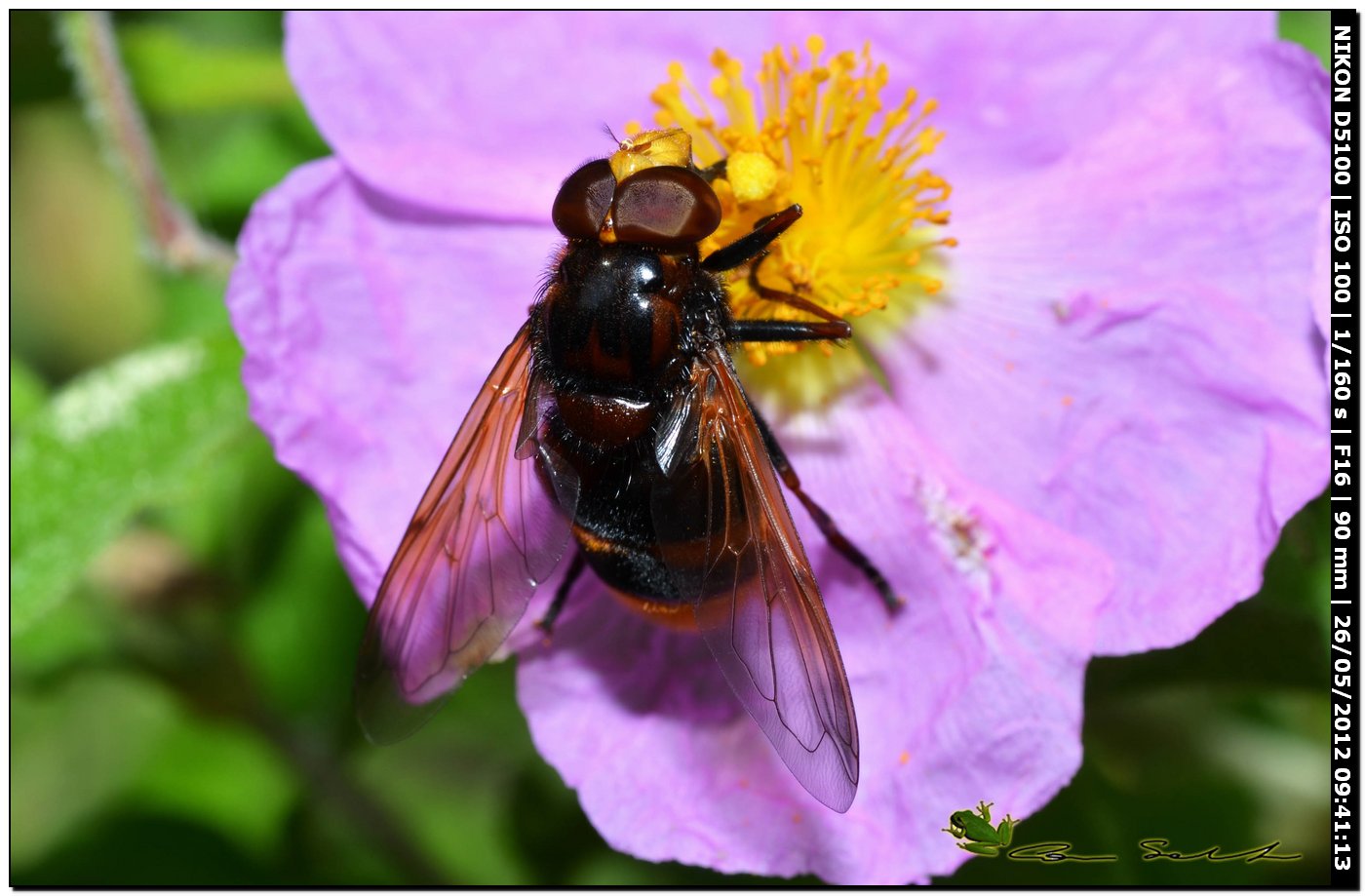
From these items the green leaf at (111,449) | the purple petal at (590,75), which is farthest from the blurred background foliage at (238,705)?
the purple petal at (590,75)

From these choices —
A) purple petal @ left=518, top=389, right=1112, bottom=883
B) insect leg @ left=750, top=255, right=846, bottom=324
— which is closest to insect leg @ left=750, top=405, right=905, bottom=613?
purple petal @ left=518, top=389, right=1112, bottom=883

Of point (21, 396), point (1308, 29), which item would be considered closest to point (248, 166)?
point (21, 396)

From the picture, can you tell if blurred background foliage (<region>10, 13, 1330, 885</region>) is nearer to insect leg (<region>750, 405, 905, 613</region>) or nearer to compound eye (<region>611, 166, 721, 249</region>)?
insect leg (<region>750, 405, 905, 613</region>)

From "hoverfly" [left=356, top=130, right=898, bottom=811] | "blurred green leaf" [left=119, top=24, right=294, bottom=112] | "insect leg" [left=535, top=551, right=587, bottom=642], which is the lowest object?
"insect leg" [left=535, top=551, right=587, bottom=642]

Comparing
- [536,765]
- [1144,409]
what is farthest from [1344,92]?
[536,765]

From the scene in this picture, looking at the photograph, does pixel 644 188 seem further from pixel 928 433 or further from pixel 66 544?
pixel 66 544

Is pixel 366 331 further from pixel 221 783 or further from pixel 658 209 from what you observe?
pixel 221 783

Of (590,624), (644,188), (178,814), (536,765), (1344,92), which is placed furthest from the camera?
(178,814)
